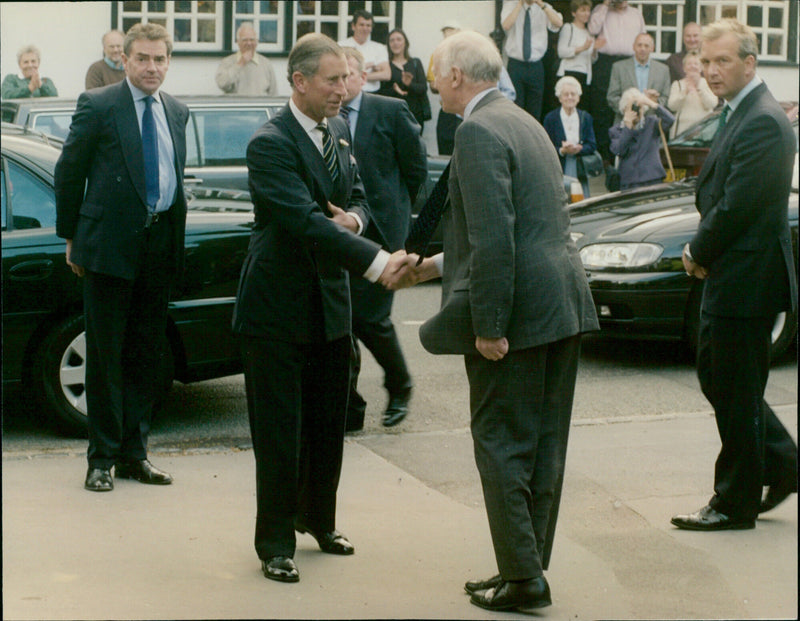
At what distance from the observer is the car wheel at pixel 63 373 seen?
23.0 ft

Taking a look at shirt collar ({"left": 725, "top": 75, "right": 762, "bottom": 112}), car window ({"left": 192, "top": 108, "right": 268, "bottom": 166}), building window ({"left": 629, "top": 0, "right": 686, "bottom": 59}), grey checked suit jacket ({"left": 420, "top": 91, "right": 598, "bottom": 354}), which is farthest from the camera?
building window ({"left": 629, "top": 0, "right": 686, "bottom": 59})

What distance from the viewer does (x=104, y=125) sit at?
6.23 meters

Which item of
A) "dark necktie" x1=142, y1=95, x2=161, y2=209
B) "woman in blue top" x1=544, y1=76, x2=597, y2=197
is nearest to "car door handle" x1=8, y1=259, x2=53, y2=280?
"dark necktie" x1=142, y1=95, x2=161, y2=209

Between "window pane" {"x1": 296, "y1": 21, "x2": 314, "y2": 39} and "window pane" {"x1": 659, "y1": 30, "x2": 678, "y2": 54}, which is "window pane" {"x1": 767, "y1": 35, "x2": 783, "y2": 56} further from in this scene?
"window pane" {"x1": 296, "y1": 21, "x2": 314, "y2": 39}

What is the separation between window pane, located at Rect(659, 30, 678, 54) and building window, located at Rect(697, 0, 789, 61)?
42cm

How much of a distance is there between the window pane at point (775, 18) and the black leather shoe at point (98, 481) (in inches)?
636

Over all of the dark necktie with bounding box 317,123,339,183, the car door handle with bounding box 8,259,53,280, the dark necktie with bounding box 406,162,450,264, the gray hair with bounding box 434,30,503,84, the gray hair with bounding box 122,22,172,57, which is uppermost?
the gray hair with bounding box 122,22,172,57

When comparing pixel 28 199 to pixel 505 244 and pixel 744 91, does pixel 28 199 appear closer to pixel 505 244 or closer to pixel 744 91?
pixel 505 244

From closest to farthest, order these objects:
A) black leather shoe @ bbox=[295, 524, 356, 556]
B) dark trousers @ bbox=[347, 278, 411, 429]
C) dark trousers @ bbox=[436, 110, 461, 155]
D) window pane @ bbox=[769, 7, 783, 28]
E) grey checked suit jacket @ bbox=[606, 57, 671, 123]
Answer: black leather shoe @ bbox=[295, 524, 356, 556] → dark trousers @ bbox=[347, 278, 411, 429] → grey checked suit jacket @ bbox=[606, 57, 671, 123] → dark trousers @ bbox=[436, 110, 461, 155] → window pane @ bbox=[769, 7, 783, 28]

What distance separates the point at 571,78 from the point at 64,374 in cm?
896

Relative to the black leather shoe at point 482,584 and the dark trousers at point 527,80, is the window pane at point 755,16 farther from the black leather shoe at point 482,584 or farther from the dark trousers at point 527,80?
the black leather shoe at point 482,584

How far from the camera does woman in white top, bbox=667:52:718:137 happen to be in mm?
15469

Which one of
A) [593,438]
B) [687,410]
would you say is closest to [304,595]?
[593,438]

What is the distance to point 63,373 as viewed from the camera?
7.05 metres
